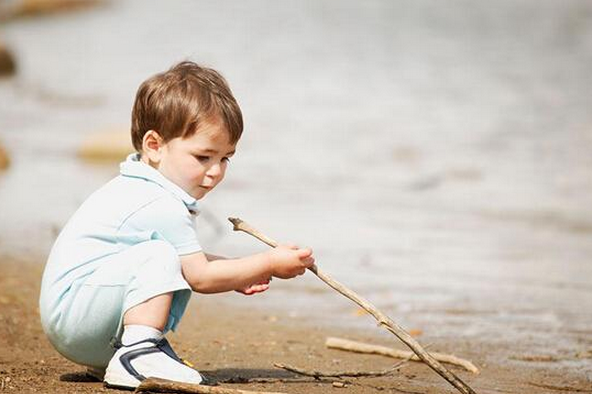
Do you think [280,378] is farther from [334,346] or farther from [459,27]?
[459,27]

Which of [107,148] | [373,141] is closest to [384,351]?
[107,148]

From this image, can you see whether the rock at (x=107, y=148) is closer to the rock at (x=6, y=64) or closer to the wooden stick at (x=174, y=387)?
the wooden stick at (x=174, y=387)

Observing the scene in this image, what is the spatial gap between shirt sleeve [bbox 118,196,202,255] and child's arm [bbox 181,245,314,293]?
0.06m

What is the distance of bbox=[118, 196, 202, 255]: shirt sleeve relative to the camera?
3527 millimetres

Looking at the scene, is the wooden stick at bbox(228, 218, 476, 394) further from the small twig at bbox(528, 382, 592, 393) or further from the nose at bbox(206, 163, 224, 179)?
the small twig at bbox(528, 382, 592, 393)

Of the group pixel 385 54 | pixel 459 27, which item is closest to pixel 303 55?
pixel 385 54

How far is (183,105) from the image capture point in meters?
3.61

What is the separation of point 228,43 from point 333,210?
49.2 feet

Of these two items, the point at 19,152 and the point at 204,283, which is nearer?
the point at 204,283

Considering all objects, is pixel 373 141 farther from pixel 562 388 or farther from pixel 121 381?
pixel 121 381

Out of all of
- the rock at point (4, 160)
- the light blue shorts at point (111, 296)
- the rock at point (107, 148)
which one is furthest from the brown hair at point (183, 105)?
the rock at point (107, 148)

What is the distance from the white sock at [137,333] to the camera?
3.46 meters

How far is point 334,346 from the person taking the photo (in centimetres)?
463

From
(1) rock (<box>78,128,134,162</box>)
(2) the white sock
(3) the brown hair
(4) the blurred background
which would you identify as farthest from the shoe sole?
(1) rock (<box>78,128,134,162</box>)
